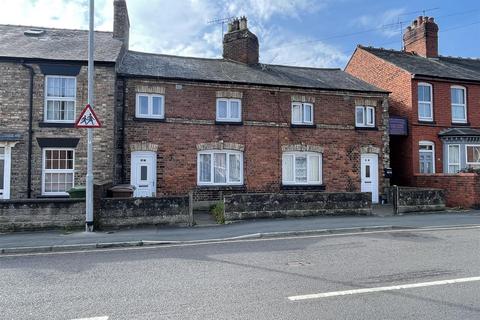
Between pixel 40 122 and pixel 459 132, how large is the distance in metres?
20.3

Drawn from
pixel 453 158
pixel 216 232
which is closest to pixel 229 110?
pixel 216 232

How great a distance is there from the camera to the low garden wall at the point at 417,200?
13617 mm

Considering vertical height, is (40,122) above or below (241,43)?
below

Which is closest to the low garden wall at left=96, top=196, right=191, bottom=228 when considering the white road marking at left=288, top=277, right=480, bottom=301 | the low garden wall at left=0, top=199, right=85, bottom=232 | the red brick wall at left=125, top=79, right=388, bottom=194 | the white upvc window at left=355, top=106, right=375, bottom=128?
the low garden wall at left=0, top=199, right=85, bottom=232

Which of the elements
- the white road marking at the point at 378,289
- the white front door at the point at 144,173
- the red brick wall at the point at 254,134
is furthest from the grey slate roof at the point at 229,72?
the white road marking at the point at 378,289

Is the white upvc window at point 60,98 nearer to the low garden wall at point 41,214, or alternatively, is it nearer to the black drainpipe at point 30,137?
the black drainpipe at point 30,137

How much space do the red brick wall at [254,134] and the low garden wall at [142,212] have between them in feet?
13.6

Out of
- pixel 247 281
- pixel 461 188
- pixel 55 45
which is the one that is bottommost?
pixel 247 281

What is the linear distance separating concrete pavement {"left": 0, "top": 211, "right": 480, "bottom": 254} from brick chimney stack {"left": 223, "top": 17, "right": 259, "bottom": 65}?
1095 cm

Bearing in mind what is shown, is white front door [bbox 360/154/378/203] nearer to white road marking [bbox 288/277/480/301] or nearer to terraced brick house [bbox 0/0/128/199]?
terraced brick house [bbox 0/0/128/199]

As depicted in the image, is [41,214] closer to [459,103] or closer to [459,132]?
[459,132]

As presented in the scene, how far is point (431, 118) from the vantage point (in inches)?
747

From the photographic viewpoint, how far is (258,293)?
4996 millimetres

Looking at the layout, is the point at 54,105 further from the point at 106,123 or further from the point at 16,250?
the point at 16,250
